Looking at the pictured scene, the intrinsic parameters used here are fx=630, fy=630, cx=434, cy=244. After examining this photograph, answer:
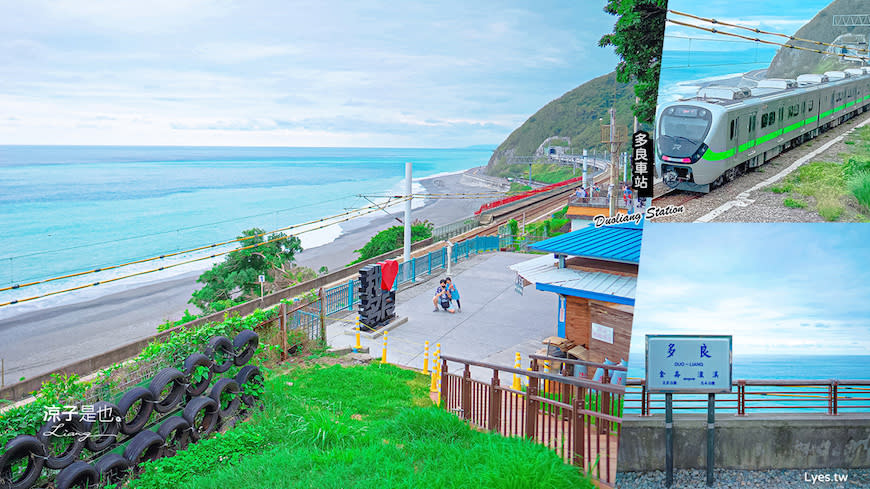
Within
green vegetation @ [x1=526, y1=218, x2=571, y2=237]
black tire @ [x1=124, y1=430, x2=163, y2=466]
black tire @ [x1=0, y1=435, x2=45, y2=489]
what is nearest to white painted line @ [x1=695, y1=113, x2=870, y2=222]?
Answer: black tire @ [x1=0, y1=435, x2=45, y2=489]

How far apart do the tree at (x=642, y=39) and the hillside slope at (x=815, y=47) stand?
0.65 meters

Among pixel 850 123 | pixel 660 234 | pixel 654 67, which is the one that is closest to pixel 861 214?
pixel 850 123

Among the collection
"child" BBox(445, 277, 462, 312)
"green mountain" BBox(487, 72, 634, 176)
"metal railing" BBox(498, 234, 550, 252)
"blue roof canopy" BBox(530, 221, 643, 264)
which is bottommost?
"metal railing" BBox(498, 234, 550, 252)

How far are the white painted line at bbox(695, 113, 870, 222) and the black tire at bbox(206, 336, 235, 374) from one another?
585 centimetres

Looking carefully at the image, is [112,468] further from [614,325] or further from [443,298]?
[443,298]

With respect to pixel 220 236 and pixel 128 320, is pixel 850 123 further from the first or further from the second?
pixel 220 236

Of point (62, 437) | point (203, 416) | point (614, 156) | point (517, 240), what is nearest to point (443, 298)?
point (203, 416)

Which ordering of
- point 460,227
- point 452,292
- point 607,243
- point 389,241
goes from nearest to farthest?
point 607,243
point 452,292
point 389,241
point 460,227

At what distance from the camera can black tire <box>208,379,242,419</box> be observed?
22.2ft

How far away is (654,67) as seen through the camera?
11.2 feet

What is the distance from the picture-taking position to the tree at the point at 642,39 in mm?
3270

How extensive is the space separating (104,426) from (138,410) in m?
Answer: 0.47

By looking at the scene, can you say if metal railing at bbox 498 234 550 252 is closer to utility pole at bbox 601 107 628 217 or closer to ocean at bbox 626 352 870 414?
utility pole at bbox 601 107 628 217

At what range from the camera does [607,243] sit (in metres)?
3.82
